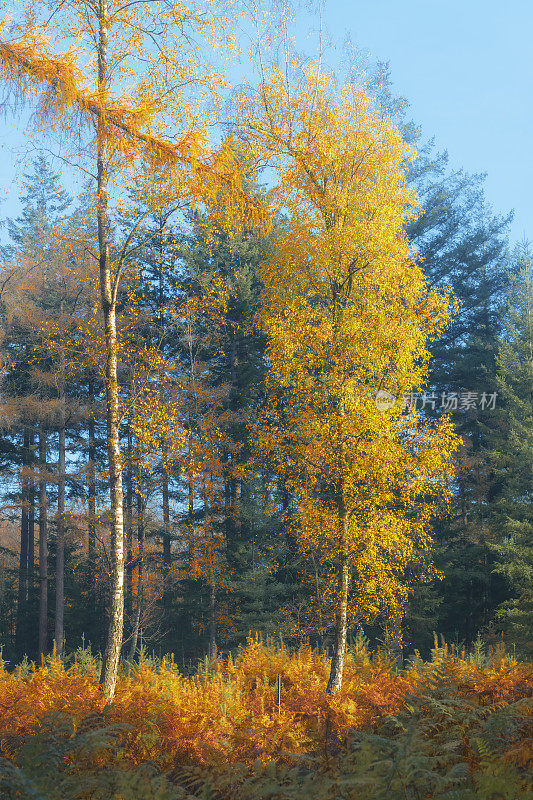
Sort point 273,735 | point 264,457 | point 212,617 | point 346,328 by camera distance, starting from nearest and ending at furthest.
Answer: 1. point 273,735
2. point 346,328
3. point 264,457
4. point 212,617

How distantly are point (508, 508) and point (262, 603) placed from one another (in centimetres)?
756

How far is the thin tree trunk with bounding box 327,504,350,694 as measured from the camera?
9.77 metres

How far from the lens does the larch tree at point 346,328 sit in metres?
9.95

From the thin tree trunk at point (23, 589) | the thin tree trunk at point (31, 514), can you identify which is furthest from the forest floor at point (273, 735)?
the thin tree trunk at point (23, 589)

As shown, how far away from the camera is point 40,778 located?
4.38 meters

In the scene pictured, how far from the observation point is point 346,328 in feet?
33.0

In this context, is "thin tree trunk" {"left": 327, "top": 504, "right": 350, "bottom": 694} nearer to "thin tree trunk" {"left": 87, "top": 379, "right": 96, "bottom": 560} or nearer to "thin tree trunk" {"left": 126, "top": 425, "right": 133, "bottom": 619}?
"thin tree trunk" {"left": 126, "top": 425, "right": 133, "bottom": 619}

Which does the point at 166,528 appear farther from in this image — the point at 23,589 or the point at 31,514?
the point at 23,589

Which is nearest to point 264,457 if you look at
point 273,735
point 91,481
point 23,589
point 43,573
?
point 273,735

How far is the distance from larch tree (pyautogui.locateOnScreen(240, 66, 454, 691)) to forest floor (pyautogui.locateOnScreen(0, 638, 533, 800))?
1659 millimetres

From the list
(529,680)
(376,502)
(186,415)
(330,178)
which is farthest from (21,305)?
(529,680)

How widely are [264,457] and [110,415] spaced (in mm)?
4208

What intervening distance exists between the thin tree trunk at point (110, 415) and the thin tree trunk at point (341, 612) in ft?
10.9

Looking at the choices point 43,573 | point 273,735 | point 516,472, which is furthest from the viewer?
point 43,573
